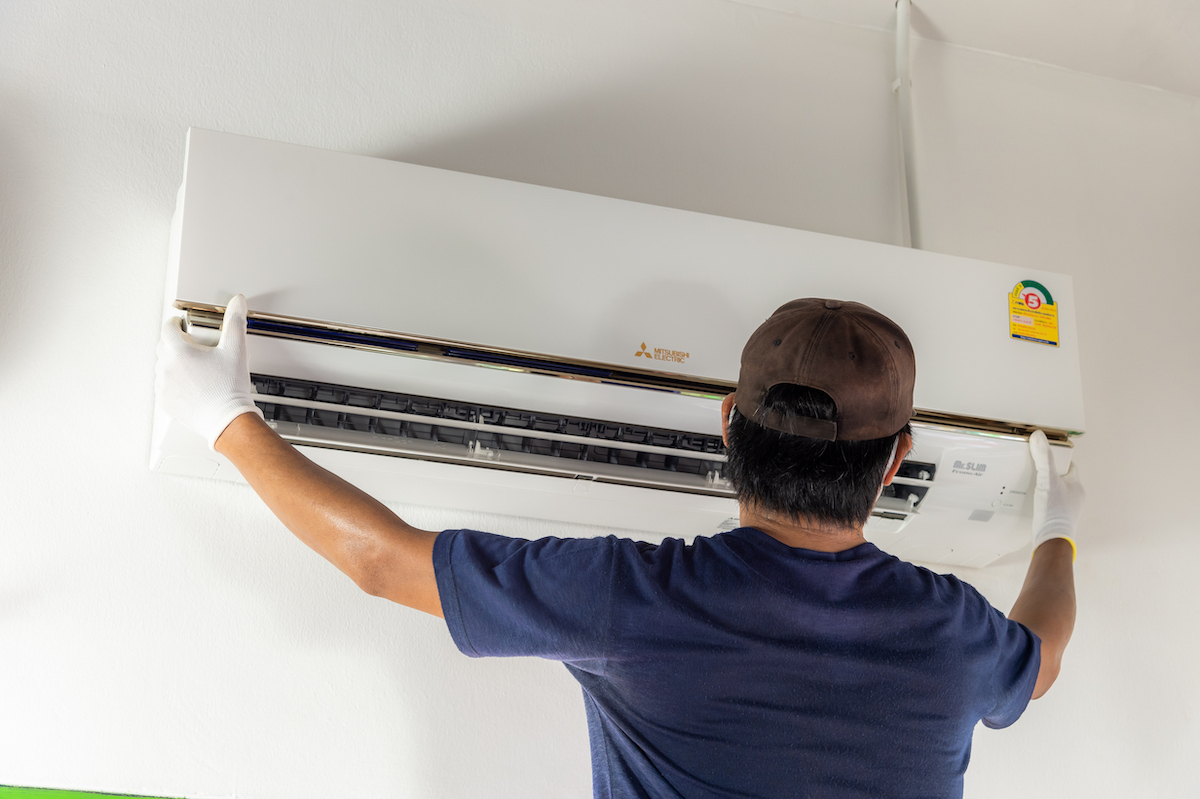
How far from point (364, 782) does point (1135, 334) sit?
176 cm

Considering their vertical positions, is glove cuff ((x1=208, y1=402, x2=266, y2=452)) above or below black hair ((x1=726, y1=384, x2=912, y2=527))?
above

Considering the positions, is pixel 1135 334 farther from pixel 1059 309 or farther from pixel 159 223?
pixel 159 223

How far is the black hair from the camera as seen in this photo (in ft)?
2.85

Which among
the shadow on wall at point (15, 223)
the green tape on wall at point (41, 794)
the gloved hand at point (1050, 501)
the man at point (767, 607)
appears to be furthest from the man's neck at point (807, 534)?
the shadow on wall at point (15, 223)

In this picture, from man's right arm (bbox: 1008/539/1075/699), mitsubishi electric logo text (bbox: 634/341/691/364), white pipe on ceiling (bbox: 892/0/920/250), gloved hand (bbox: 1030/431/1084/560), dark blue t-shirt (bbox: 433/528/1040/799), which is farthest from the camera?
white pipe on ceiling (bbox: 892/0/920/250)

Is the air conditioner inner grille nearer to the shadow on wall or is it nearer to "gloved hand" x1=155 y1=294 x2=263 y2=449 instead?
"gloved hand" x1=155 y1=294 x2=263 y2=449

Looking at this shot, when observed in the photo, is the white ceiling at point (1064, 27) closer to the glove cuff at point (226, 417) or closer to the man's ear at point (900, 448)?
the man's ear at point (900, 448)

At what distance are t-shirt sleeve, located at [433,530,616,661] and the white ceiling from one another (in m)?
1.39

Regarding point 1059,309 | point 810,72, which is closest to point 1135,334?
point 1059,309

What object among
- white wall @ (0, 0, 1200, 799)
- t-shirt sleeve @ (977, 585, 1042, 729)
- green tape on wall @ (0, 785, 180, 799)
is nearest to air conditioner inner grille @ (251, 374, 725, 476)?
white wall @ (0, 0, 1200, 799)

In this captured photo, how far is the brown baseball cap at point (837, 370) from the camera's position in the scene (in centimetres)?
86

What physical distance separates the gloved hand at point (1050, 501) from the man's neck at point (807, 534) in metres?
0.54

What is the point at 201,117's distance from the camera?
1433mm

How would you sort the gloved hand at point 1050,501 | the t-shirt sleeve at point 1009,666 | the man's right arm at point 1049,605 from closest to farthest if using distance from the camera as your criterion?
the t-shirt sleeve at point 1009,666 < the man's right arm at point 1049,605 < the gloved hand at point 1050,501
